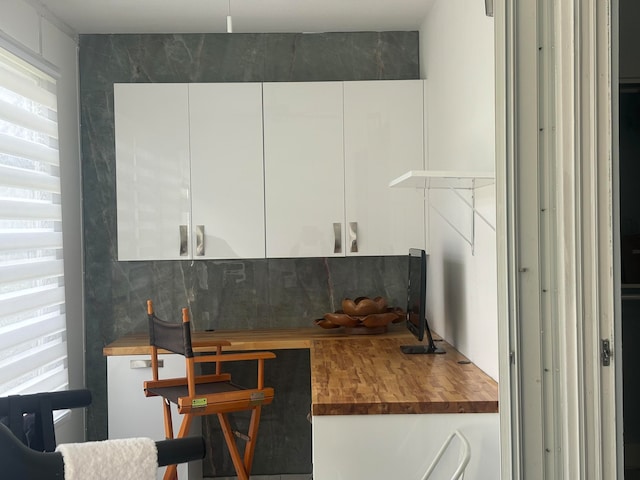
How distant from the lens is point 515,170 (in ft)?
5.89

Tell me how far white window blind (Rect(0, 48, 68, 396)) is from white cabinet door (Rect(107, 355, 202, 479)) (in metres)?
0.32

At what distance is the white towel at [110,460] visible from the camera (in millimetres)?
1610

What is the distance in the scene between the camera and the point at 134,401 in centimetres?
385

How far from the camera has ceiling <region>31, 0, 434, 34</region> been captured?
12.6 feet

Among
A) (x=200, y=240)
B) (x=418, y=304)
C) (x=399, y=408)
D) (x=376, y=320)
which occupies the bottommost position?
(x=399, y=408)

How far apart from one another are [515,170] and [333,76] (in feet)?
9.00

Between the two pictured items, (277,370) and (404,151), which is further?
(277,370)

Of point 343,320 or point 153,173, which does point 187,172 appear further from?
point 343,320

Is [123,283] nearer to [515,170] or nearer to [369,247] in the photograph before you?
[369,247]

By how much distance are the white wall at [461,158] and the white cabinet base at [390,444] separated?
0.40 metres

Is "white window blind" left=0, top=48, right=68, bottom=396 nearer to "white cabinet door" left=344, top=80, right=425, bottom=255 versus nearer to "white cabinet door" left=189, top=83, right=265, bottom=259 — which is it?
"white cabinet door" left=189, top=83, right=265, bottom=259

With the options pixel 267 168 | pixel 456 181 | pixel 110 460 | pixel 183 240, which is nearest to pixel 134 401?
pixel 183 240

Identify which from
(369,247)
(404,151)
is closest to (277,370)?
(369,247)

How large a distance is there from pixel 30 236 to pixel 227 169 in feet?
3.49
